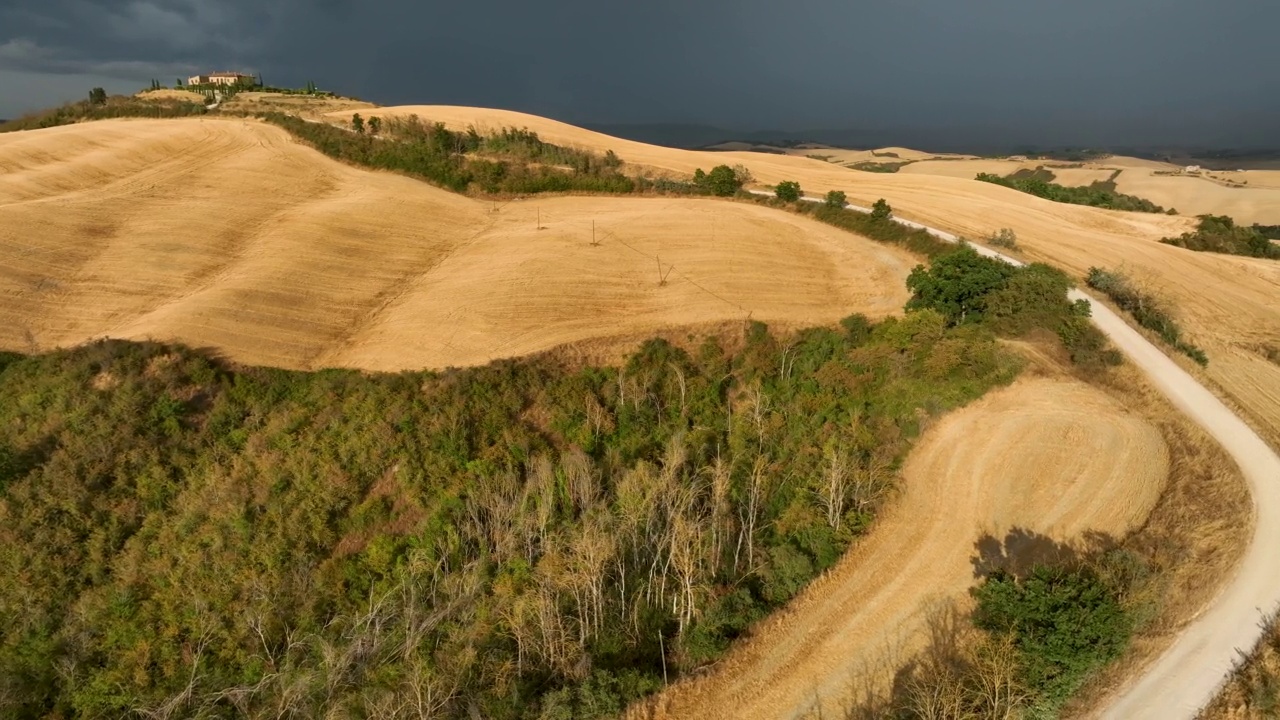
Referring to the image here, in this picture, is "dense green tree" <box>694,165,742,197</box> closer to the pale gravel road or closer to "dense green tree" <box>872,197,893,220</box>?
"dense green tree" <box>872,197,893,220</box>

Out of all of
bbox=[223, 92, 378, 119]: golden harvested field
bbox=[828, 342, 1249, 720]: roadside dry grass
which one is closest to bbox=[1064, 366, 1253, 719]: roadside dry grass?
bbox=[828, 342, 1249, 720]: roadside dry grass

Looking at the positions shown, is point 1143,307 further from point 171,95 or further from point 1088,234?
point 171,95

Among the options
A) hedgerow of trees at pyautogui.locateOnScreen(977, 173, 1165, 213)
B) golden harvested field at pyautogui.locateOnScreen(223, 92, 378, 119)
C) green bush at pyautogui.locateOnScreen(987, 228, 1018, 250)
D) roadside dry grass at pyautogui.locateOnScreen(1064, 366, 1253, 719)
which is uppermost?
golden harvested field at pyautogui.locateOnScreen(223, 92, 378, 119)

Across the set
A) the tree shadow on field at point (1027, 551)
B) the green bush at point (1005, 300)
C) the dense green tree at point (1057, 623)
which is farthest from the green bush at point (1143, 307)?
the dense green tree at point (1057, 623)

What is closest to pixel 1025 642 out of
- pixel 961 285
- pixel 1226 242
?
pixel 961 285

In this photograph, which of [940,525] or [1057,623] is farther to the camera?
[940,525]
